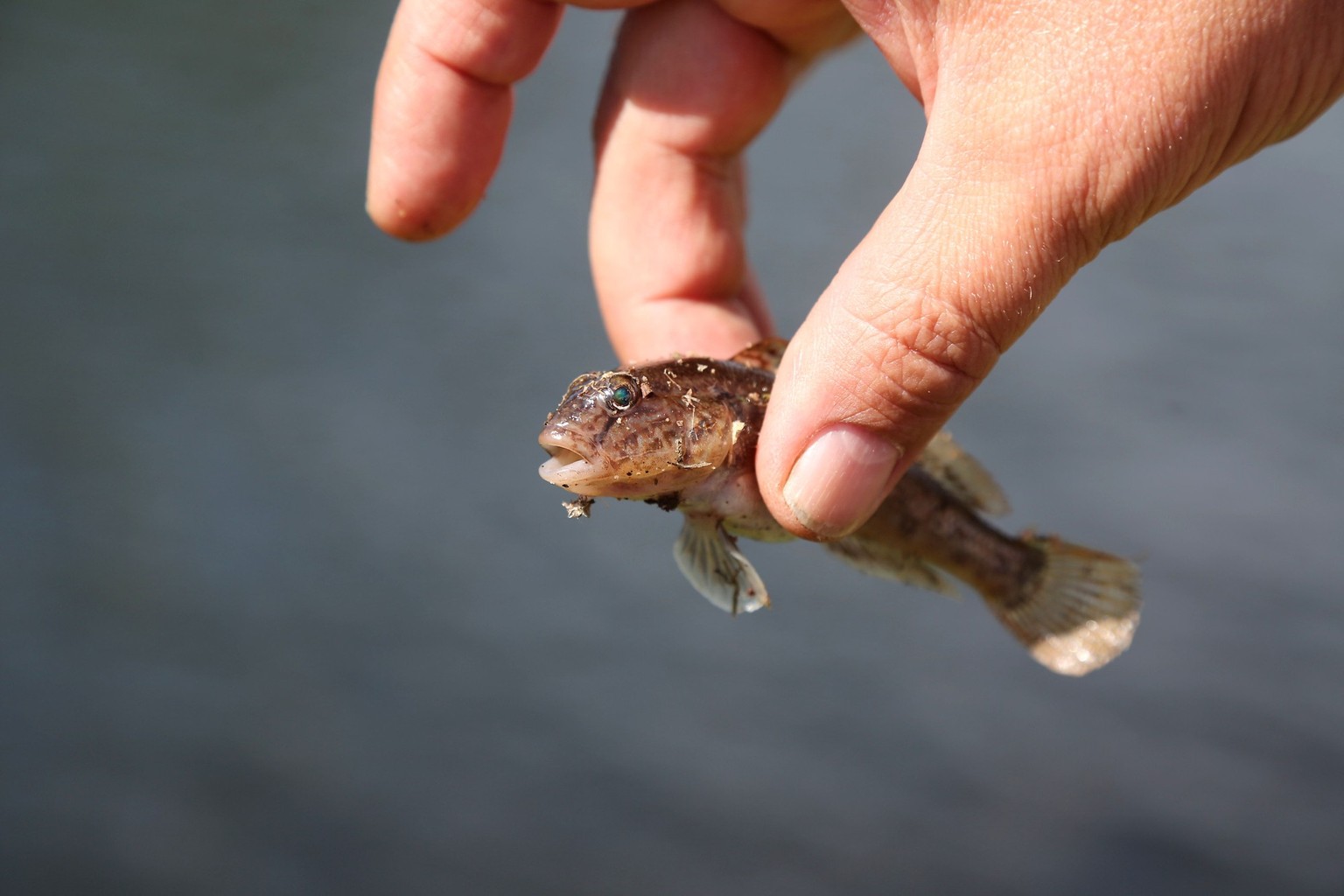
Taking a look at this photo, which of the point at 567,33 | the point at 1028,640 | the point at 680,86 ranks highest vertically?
the point at 567,33

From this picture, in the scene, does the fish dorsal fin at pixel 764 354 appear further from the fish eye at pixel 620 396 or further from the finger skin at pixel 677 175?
the finger skin at pixel 677 175

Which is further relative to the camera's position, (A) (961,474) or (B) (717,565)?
(A) (961,474)

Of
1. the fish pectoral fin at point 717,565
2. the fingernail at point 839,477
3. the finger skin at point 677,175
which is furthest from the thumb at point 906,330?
the finger skin at point 677,175

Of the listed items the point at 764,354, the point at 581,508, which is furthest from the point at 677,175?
the point at 581,508

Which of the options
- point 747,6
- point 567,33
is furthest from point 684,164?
point 567,33

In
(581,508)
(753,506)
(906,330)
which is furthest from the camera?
(753,506)

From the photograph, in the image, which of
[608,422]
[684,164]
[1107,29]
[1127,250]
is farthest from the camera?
[1127,250]

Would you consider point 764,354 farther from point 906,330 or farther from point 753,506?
point 906,330

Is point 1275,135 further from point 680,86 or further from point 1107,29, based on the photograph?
point 680,86
